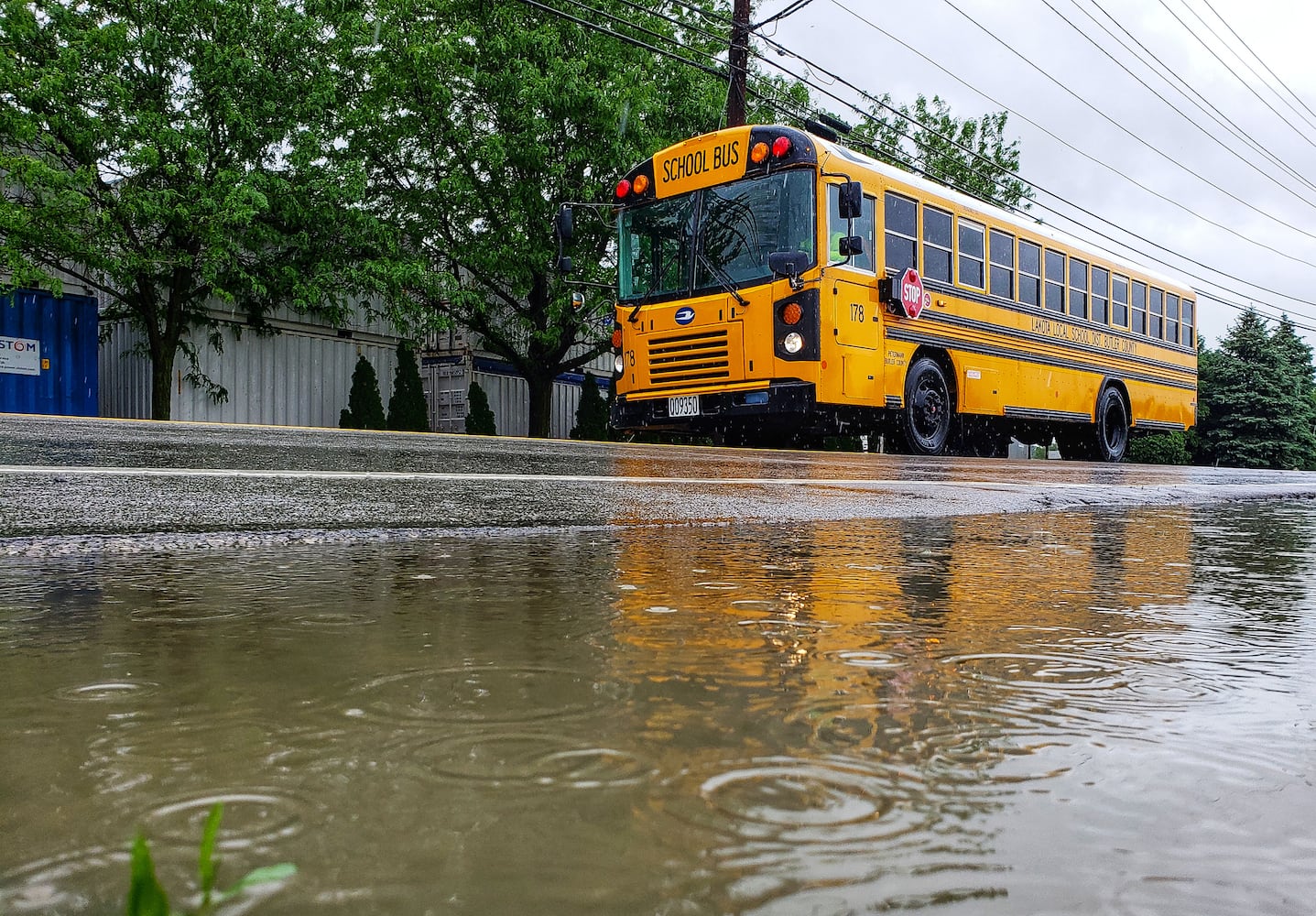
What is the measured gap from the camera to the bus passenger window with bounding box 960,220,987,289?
11766mm

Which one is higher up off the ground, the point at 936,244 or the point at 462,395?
the point at 936,244

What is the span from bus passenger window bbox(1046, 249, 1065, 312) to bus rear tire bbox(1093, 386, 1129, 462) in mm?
1924

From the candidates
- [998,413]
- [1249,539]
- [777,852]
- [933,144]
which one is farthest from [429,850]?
[933,144]

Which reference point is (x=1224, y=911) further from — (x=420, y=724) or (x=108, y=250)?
(x=108, y=250)

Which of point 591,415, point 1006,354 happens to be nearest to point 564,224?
point 1006,354

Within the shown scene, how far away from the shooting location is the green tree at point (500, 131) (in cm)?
1798

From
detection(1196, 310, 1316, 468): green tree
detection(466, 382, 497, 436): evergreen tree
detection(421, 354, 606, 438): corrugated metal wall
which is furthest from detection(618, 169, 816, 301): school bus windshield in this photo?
detection(1196, 310, 1316, 468): green tree

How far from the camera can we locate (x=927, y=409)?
455 inches

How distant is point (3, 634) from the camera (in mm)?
1082

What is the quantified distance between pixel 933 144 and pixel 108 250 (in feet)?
66.0

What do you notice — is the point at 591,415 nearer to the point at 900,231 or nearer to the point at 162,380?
the point at 162,380

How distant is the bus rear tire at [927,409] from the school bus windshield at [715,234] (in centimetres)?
215

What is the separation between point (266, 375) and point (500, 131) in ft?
22.7

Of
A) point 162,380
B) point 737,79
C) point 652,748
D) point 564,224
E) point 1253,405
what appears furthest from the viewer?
point 1253,405
